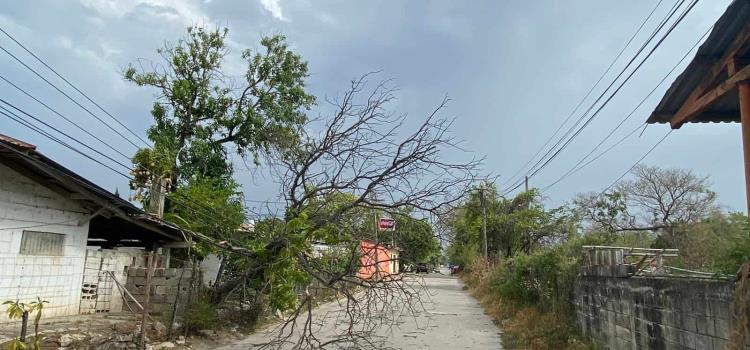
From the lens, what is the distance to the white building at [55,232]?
11.1m

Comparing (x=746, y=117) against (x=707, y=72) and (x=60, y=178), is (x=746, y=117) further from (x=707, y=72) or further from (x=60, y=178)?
(x=60, y=178)

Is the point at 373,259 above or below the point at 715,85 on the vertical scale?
below

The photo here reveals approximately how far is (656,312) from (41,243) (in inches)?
478

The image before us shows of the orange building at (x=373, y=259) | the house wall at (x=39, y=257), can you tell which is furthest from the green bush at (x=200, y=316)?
the orange building at (x=373, y=259)

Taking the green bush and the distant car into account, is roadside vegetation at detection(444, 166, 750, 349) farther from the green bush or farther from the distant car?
the green bush

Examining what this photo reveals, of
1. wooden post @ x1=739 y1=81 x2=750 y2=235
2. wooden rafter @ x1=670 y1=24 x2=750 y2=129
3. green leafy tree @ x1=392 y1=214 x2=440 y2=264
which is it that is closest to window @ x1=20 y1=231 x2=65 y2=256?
green leafy tree @ x1=392 y1=214 x2=440 y2=264

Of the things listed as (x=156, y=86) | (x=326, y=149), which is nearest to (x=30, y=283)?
(x=326, y=149)

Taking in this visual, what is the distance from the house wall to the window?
0.09 meters

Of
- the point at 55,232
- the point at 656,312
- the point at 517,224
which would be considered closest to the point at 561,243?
the point at 656,312

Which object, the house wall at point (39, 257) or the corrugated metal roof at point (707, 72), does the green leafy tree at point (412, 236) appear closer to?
the corrugated metal roof at point (707, 72)

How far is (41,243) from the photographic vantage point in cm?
1205

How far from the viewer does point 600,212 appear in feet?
117

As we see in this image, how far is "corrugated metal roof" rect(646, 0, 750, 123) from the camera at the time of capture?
4785mm

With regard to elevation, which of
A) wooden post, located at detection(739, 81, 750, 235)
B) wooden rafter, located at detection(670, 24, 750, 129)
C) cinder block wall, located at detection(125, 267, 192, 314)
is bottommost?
cinder block wall, located at detection(125, 267, 192, 314)
